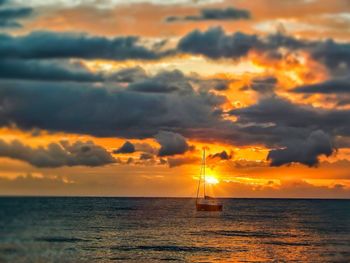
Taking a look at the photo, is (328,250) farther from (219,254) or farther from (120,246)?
(120,246)

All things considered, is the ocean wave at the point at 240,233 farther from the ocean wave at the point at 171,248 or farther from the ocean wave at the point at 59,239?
the ocean wave at the point at 59,239

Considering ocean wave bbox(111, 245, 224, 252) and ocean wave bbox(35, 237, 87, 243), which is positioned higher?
ocean wave bbox(35, 237, 87, 243)

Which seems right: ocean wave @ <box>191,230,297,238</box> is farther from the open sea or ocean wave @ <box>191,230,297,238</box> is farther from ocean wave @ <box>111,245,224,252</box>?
ocean wave @ <box>111,245,224,252</box>

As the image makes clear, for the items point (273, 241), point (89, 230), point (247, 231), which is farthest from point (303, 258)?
point (89, 230)

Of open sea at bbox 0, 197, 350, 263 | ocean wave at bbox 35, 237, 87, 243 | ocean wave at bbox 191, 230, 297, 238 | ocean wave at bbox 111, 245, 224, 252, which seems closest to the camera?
open sea at bbox 0, 197, 350, 263

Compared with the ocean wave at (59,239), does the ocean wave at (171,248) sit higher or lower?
lower

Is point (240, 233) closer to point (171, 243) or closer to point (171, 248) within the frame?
point (171, 243)

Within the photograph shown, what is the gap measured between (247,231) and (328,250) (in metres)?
47.0

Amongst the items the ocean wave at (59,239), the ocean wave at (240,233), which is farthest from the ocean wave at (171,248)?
the ocean wave at (240,233)

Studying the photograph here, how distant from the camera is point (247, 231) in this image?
521ft

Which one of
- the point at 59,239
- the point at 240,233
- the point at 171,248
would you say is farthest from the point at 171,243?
the point at 240,233

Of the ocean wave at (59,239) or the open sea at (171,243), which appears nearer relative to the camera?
the open sea at (171,243)

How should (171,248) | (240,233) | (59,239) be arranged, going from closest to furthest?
(171,248) < (59,239) < (240,233)

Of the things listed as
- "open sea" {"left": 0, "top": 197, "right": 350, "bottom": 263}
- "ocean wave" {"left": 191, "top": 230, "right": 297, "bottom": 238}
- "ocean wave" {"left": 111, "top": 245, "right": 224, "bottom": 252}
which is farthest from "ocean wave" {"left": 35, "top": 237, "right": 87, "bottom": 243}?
"ocean wave" {"left": 191, "top": 230, "right": 297, "bottom": 238}
